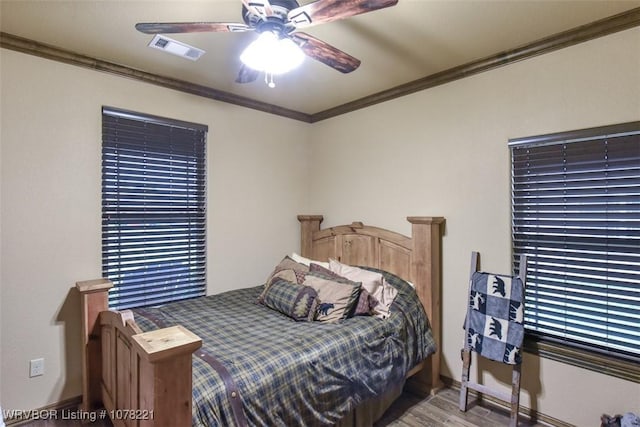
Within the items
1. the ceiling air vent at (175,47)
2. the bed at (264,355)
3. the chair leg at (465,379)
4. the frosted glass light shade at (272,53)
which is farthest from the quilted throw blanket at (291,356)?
the ceiling air vent at (175,47)

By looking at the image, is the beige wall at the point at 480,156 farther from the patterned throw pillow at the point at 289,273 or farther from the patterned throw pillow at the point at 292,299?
the patterned throw pillow at the point at 292,299

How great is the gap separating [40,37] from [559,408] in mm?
4253

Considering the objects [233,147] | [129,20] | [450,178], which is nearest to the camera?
[129,20]

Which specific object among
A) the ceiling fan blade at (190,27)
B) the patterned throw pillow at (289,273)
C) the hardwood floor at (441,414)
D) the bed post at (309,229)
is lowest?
the hardwood floor at (441,414)

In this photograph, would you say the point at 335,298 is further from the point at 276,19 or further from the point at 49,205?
the point at 49,205

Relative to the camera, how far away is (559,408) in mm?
2227

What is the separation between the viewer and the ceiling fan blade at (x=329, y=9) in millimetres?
1431

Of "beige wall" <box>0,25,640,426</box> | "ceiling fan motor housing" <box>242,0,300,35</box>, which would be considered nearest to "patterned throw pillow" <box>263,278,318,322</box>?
"beige wall" <box>0,25,640,426</box>

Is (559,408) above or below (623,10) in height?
below

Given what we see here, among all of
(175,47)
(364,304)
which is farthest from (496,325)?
(175,47)

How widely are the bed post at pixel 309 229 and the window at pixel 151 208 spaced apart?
3.78 ft

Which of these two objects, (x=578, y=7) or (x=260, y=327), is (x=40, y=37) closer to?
(x=260, y=327)

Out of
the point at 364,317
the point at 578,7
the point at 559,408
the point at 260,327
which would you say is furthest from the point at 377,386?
the point at 578,7

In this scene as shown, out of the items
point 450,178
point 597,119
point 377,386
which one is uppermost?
point 597,119
